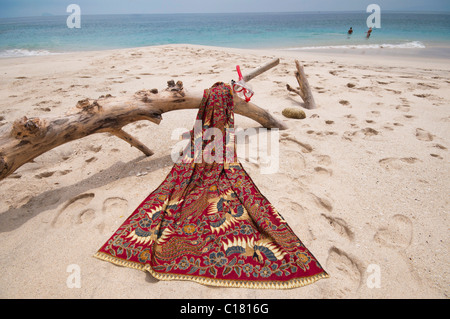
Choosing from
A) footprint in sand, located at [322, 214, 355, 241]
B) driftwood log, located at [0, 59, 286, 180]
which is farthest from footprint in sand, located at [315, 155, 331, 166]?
driftwood log, located at [0, 59, 286, 180]

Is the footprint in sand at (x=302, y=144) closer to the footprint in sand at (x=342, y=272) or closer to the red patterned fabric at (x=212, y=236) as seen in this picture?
the red patterned fabric at (x=212, y=236)

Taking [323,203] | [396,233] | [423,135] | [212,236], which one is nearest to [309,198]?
[323,203]

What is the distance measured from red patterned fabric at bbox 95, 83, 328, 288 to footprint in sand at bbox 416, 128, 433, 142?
2468mm

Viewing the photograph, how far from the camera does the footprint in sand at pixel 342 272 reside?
4.78ft

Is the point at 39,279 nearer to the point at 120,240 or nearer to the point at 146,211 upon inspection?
the point at 120,240

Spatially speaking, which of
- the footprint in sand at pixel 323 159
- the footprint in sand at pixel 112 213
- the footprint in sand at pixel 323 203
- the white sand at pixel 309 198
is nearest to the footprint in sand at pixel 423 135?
the white sand at pixel 309 198

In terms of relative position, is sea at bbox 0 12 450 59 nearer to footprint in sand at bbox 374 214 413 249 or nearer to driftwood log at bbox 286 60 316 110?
driftwood log at bbox 286 60 316 110

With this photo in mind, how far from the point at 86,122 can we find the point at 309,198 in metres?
2.21

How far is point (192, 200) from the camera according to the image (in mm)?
2143

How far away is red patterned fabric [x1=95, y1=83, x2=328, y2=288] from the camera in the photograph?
5.10 ft

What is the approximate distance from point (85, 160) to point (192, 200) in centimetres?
161

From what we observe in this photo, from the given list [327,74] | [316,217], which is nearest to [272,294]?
[316,217]

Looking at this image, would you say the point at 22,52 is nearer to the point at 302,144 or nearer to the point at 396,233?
the point at 302,144
